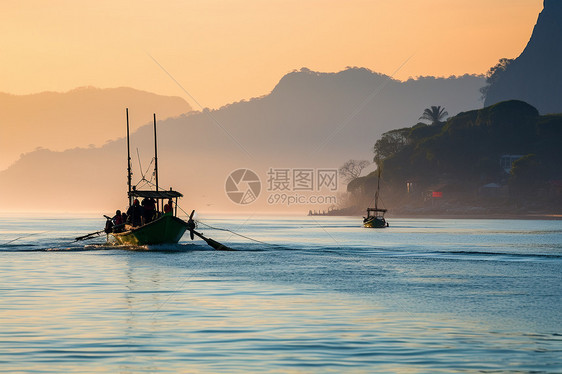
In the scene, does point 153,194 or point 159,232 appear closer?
point 159,232

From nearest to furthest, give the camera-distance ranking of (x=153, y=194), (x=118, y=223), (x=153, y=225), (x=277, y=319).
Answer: (x=277, y=319)
(x=153, y=225)
(x=153, y=194)
(x=118, y=223)

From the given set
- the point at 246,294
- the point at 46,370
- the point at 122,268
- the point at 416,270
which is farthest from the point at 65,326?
the point at 416,270

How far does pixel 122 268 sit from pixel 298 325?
90.5 feet

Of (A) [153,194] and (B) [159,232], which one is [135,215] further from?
(B) [159,232]

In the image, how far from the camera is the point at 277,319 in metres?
27.9

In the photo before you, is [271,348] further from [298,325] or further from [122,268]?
[122,268]

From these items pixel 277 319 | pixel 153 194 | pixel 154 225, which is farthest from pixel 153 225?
pixel 277 319

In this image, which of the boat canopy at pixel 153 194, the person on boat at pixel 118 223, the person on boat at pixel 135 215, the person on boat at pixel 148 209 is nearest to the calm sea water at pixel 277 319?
the person on boat at pixel 148 209

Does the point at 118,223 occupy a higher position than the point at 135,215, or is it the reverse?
the point at 135,215

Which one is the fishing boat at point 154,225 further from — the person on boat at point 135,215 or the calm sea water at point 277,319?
the calm sea water at point 277,319

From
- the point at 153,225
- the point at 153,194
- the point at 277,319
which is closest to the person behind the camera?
the point at 277,319

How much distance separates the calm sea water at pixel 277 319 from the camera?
2048 centimetres

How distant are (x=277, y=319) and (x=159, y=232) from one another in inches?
→ 1658

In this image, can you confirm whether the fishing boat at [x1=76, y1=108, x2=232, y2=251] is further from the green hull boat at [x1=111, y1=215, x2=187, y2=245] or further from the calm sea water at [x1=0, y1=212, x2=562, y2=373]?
the calm sea water at [x1=0, y1=212, x2=562, y2=373]
